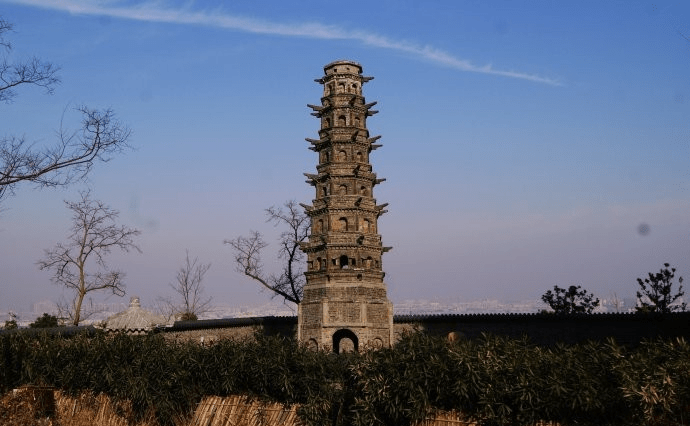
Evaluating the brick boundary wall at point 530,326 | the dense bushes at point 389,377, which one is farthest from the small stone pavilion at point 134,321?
the brick boundary wall at point 530,326

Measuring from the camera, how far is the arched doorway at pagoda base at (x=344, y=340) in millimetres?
34375

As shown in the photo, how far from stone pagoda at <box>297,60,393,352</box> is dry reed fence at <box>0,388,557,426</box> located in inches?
691

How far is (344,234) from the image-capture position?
34.8 meters

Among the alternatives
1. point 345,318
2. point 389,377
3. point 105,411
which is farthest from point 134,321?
point 345,318

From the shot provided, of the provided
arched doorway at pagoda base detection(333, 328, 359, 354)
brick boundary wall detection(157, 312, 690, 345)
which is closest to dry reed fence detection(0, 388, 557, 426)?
brick boundary wall detection(157, 312, 690, 345)

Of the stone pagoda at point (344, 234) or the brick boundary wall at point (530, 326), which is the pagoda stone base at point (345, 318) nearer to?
the stone pagoda at point (344, 234)

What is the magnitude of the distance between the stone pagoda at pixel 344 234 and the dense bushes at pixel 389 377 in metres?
16.8

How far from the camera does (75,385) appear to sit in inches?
643

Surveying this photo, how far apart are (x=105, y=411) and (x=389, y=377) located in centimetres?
708

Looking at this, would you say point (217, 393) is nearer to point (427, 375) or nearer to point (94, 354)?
point (94, 354)

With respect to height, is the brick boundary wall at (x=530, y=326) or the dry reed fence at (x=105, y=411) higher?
the brick boundary wall at (x=530, y=326)

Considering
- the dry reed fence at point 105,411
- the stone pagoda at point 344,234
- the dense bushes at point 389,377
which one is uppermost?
the stone pagoda at point 344,234

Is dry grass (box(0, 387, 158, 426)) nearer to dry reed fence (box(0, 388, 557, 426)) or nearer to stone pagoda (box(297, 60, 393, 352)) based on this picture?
dry reed fence (box(0, 388, 557, 426))

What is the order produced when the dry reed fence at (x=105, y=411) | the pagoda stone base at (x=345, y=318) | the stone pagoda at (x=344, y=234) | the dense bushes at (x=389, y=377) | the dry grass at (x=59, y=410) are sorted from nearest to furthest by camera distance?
the dense bushes at (x=389, y=377) → the dry reed fence at (x=105, y=411) → the dry grass at (x=59, y=410) → the pagoda stone base at (x=345, y=318) → the stone pagoda at (x=344, y=234)
